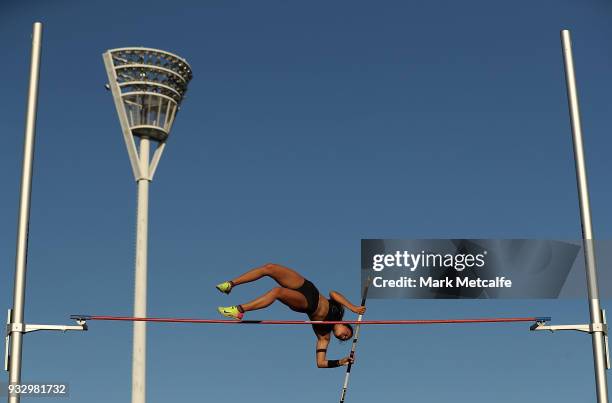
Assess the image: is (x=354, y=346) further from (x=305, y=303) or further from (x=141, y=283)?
(x=141, y=283)

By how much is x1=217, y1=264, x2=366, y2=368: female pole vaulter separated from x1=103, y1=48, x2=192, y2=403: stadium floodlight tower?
2013 centimetres

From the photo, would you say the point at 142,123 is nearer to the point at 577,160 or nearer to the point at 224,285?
the point at 224,285

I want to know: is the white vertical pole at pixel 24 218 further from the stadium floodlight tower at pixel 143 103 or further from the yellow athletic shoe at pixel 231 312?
the stadium floodlight tower at pixel 143 103

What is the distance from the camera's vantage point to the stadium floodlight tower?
36.6 meters

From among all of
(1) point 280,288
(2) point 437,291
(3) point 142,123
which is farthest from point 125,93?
(2) point 437,291

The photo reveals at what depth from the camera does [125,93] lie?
37.3m

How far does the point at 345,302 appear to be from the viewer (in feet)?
53.1

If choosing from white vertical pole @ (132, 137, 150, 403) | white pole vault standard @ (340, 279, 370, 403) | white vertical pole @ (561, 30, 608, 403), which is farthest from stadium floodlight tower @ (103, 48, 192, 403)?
white vertical pole @ (561, 30, 608, 403)

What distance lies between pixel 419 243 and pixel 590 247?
2.73m

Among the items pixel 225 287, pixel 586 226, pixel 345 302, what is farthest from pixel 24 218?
pixel 586 226

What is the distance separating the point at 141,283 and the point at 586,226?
2449cm

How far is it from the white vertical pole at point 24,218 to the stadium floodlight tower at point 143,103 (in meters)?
22.4

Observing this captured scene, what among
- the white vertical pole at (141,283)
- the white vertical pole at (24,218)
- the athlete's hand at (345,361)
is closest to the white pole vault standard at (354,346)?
the athlete's hand at (345,361)

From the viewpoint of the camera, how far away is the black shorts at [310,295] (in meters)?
16.0
